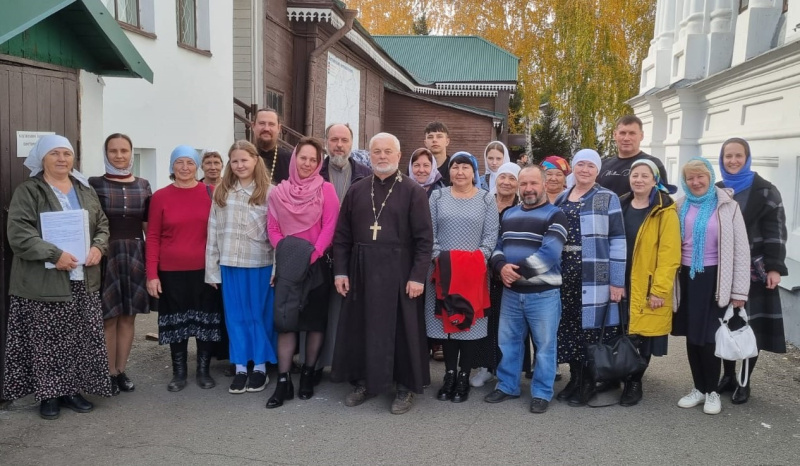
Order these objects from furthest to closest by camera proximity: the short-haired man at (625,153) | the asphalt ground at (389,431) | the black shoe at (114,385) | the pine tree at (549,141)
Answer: the pine tree at (549,141) < the short-haired man at (625,153) < the black shoe at (114,385) < the asphalt ground at (389,431)

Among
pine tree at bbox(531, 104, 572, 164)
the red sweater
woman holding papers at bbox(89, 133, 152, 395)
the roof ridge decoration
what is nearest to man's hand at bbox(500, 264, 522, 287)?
the red sweater

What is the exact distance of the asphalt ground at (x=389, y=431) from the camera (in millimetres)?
3771

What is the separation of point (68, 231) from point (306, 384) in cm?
187

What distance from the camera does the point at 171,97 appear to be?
332 inches

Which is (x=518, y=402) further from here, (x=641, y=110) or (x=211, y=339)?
(x=641, y=110)

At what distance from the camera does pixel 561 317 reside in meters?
4.60

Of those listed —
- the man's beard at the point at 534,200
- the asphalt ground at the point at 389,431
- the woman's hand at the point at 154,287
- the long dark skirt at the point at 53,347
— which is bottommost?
the asphalt ground at the point at 389,431

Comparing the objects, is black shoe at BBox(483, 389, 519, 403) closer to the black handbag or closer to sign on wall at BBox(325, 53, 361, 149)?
the black handbag

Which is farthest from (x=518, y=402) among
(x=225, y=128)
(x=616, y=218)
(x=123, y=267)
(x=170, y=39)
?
(x=225, y=128)

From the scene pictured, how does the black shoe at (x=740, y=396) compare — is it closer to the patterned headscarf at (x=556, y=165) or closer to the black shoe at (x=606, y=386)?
the black shoe at (x=606, y=386)

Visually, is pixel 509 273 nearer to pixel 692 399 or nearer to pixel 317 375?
pixel 692 399

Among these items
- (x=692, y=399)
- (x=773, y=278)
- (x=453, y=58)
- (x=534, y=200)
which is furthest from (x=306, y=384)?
(x=453, y=58)

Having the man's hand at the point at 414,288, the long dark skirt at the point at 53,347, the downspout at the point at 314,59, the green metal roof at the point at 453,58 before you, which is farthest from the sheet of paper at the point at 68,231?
the green metal roof at the point at 453,58

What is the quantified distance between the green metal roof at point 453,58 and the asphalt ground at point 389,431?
24.1 m
